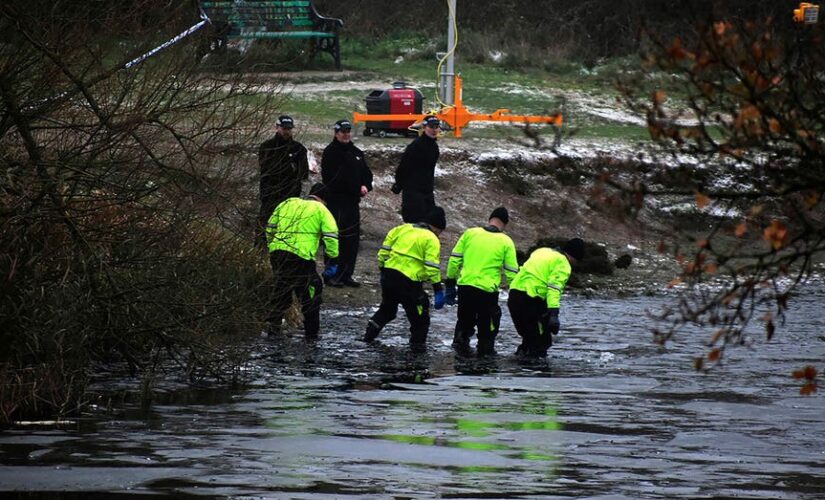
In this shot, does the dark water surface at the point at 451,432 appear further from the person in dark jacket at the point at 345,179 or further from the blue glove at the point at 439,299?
the person in dark jacket at the point at 345,179

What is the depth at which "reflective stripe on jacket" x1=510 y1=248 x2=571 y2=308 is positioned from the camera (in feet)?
52.2

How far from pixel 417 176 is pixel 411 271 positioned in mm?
4607

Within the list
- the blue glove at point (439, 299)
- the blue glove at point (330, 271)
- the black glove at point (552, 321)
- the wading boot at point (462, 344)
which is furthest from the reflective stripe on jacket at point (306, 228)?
the black glove at point (552, 321)

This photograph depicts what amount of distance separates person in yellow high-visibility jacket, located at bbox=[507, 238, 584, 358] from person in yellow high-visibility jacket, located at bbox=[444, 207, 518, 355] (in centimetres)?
22

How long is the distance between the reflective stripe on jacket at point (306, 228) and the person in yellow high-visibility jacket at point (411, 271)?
2.04ft

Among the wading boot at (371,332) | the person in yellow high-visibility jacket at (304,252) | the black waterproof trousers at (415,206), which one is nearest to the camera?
the person in yellow high-visibility jacket at (304,252)

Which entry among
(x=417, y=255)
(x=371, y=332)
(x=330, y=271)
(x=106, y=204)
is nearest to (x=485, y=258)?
(x=417, y=255)

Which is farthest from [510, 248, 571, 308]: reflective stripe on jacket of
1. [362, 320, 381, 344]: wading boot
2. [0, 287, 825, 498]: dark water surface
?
[362, 320, 381, 344]: wading boot

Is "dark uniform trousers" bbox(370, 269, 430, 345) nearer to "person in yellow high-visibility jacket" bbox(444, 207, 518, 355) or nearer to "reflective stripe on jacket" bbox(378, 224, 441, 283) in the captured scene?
"reflective stripe on jacket" bbox(378, 224, 441, 283)

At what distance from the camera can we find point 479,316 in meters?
16.4

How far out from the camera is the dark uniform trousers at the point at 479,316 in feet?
53.5

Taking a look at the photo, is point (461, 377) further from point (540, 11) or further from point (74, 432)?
point (540, 11)

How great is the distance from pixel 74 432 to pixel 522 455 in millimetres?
3251

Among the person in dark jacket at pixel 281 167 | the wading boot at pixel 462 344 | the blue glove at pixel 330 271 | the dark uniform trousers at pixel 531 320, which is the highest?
the person in dark jacket at pixel 281 167
